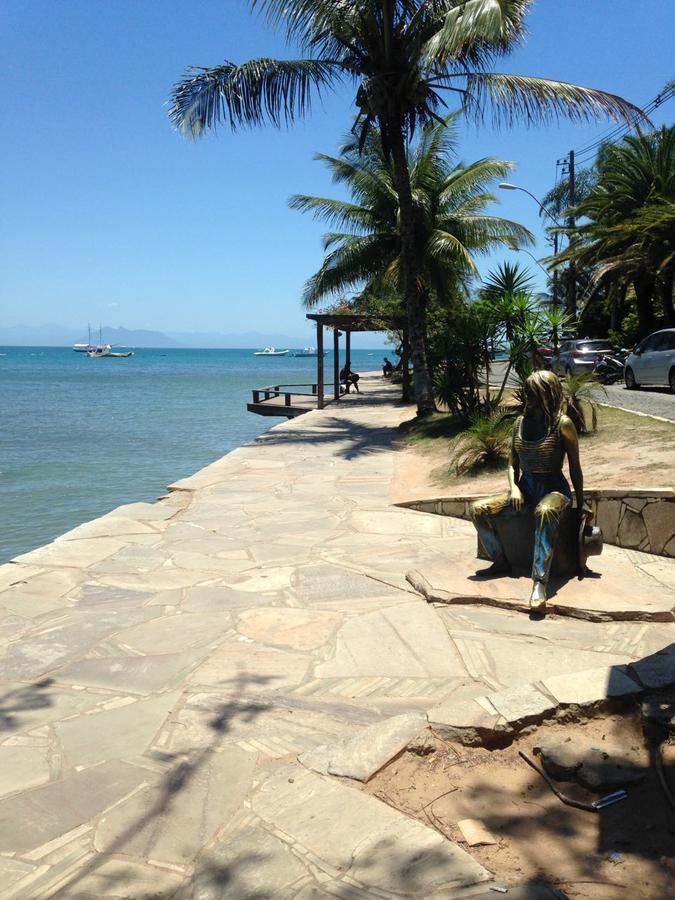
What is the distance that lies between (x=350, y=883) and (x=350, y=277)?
22.4m

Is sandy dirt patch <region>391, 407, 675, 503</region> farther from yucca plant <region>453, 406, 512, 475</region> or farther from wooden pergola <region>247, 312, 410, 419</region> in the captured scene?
wooden pergola <region>247, 312, 410, 419</region>

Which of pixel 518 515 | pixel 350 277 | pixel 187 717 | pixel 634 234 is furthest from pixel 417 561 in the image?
pixel 634 234

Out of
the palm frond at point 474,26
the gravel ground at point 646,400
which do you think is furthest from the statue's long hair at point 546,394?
the palm frond at point 474,26

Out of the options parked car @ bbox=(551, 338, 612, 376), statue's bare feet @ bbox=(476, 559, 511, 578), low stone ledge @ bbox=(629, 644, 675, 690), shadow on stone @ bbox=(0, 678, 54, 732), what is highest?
parked car @ bbox=(551, 338, 612, 376)

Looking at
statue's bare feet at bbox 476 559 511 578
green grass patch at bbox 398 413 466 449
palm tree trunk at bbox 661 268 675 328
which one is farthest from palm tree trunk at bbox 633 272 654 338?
statue's bare feet at bbox 476 559 511 578

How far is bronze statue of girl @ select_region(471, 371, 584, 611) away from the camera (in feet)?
16.2

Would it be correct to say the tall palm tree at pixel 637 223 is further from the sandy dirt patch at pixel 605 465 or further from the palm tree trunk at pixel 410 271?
the sandy dirt patch at pixel 605 465

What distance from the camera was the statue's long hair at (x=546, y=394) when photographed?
5.10 m

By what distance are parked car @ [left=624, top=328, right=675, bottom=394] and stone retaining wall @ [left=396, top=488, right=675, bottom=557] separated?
12.9 m

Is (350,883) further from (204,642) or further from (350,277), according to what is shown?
(350,277)

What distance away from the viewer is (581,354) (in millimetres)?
25438

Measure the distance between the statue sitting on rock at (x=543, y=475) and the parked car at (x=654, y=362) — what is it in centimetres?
1432

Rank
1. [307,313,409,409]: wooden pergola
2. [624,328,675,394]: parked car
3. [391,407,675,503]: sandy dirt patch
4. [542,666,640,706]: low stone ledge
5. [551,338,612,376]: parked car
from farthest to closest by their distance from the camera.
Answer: [551,338,612,376]: parked car → [307,313,409,409]: wooden pergola → [624,328,675,394]: parked car → [391,407,675,503]: sandy dirt patch → [542,666,640,706]: low stone ledge

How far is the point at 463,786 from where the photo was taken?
285 cm
